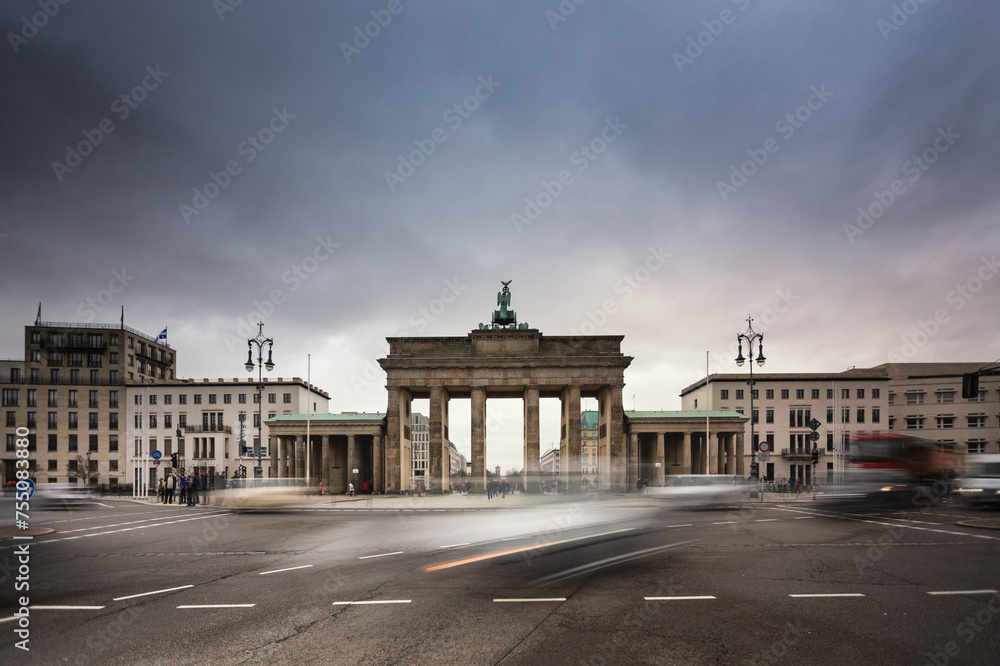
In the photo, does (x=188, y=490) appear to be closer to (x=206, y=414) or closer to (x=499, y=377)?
(x=499, y=377)

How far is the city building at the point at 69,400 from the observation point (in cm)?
8150

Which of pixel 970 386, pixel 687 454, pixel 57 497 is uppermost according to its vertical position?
pixel 970 386

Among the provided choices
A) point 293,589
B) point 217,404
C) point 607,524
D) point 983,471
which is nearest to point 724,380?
point 983,471

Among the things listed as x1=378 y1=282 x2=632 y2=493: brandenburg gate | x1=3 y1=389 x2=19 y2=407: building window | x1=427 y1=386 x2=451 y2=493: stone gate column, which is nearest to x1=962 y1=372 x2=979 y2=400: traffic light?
x1=378 y1=282 x2=632 y2=493: brandenburg gate

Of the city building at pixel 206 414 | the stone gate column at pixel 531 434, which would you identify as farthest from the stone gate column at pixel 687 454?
the city building at pixel 206 414

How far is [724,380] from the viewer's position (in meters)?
82.1

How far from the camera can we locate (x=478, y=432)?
63125mm

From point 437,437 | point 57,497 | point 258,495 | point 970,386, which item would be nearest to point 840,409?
point 437,437

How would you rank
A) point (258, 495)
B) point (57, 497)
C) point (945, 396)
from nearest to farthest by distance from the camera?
point (258, 495)
point (57, 497)
point (945, 396)

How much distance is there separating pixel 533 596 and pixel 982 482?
26.9 m

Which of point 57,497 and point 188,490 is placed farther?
point 188,490

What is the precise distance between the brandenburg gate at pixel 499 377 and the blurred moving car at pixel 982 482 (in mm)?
35268

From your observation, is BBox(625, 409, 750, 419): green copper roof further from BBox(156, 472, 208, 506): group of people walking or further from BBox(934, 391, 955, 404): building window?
BBox(156, 472, 208, 506): group of people walking

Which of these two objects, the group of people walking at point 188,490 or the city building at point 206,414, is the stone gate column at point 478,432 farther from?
the city building at point 206,414
